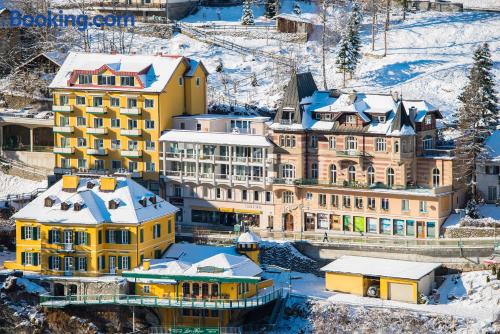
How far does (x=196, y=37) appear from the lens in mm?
143750

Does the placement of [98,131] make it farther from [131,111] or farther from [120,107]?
[131,111]

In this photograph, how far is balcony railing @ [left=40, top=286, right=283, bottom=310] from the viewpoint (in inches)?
4126

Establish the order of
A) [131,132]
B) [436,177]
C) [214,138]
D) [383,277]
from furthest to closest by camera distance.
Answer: [131,132]
[214,138]
[436,177]
[383,277]

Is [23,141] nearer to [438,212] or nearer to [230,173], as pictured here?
[230,173]

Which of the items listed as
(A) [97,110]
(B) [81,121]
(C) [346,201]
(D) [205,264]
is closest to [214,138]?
(A) [97,110]

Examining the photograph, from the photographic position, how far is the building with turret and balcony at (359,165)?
11362 centimetres

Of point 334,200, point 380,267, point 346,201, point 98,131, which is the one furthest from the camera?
point 98,131

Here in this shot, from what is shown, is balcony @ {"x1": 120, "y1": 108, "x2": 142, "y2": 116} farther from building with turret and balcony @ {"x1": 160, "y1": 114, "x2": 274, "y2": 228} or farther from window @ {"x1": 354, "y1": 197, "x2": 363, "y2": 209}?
window @ {"x1": 354, "y1": 197, "x2": 363, "y2": 209}

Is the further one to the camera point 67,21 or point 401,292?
point 67,21

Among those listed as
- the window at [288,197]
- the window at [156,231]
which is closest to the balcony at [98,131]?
the window at [288,197]

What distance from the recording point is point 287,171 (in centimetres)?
11775

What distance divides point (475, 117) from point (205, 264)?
21.5m

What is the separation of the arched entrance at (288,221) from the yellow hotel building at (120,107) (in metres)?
9.70

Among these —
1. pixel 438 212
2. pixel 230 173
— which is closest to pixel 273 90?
pixel 230 173
